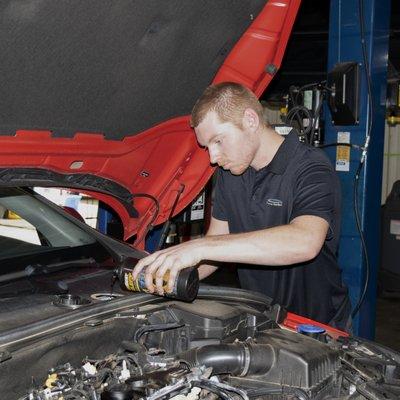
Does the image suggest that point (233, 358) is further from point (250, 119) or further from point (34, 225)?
point (34, 225)

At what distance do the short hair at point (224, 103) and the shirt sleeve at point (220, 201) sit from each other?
1.54 ft

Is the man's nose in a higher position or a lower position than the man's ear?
lower

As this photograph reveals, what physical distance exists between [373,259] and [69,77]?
2.72m

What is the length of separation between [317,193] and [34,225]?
1142mm

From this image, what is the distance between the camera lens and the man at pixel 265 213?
191 cm

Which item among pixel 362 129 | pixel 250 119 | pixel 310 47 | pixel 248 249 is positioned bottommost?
pixel 248 249

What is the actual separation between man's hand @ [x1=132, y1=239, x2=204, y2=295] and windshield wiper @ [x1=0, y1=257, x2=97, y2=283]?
16.0 inches

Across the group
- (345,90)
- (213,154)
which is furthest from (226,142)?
(345,90)

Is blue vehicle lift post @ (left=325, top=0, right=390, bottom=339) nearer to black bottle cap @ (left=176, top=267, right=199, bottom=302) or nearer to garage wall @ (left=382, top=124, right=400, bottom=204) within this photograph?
black bottle cap @ (left=176, top=267, right=199, bottom=302)

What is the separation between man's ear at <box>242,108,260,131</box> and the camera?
222 centimetres

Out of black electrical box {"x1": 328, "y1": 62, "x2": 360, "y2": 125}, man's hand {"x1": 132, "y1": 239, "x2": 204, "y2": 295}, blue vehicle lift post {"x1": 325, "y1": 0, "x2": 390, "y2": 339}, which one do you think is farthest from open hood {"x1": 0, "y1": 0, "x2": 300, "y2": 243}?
blue vehicle lift post {"x1": 325, "y1": 0, "x2": 390, "y2": 339}

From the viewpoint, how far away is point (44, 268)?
2031 millimetres

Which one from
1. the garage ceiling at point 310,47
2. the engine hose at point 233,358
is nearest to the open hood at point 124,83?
the engine hose at point 233,358

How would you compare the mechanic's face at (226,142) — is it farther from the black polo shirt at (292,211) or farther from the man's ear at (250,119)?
the black polo shirt at (292,211)
